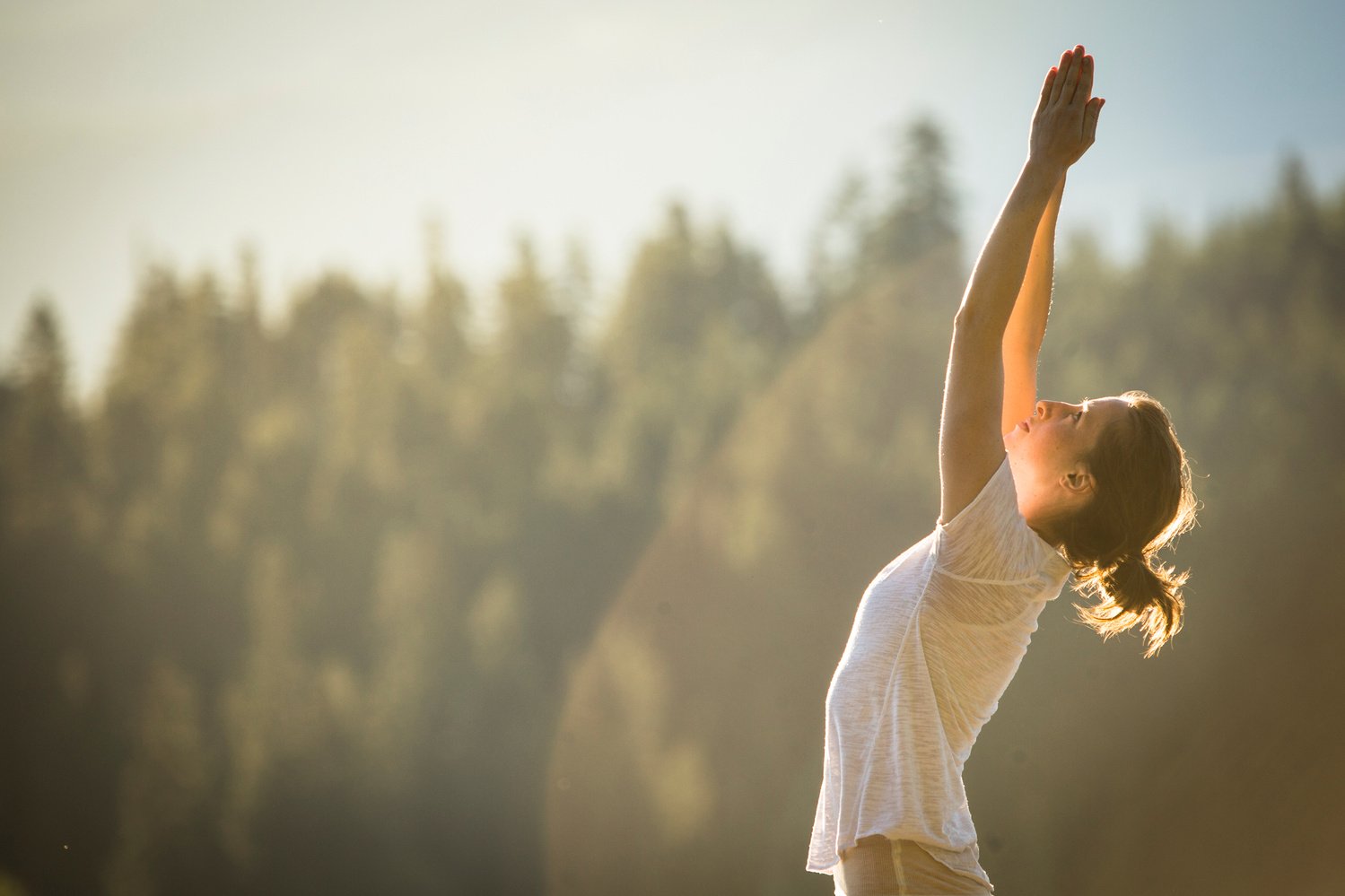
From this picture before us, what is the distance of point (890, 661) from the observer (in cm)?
141

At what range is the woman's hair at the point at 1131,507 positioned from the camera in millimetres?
1461

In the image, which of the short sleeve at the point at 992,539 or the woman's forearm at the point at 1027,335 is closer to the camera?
the short sleeve at the point at 992,539

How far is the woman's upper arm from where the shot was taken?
1.30m

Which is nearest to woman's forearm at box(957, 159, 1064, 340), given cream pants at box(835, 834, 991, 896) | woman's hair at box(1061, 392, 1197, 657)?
woman's hair at box(1061, 392, 1197, 657)

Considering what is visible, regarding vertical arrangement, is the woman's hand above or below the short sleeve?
above

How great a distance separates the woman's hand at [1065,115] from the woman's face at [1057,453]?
29 cm

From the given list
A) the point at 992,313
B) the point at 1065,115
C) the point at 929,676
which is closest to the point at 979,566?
the point at 929,676

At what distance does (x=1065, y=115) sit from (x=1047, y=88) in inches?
1.9

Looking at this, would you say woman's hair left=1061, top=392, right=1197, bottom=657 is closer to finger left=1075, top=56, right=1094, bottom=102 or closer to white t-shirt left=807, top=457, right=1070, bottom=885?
white t-shirt left=807, top=457, right=1070, bottom=885

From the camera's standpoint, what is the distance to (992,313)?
1312 mm

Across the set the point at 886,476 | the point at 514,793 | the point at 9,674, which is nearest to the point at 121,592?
the point at 9,674

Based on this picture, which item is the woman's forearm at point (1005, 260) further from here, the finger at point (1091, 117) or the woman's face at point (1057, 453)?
the woman's face at point (1057, 453)

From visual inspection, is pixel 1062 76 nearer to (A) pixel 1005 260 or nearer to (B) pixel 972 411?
(A) pixel 1005 260

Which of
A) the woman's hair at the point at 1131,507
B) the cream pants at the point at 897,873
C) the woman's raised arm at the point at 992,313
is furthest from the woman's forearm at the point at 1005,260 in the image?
the cream pants at the point at 897,873
